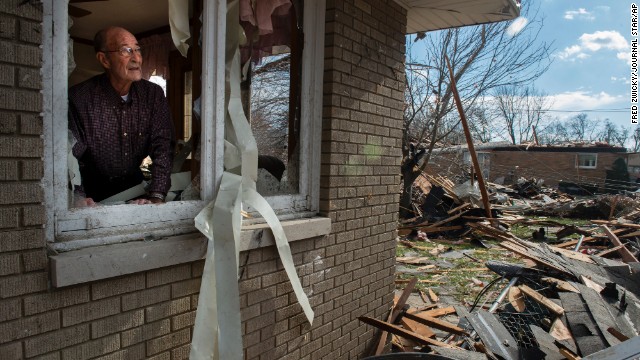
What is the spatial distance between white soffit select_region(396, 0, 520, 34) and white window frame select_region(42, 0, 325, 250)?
5.22 feet

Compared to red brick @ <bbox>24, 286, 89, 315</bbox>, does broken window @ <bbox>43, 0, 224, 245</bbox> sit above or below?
above

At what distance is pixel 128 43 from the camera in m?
2.75

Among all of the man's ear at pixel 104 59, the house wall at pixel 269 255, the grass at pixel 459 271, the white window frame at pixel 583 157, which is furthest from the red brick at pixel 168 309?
the white window frame at pixel 583 157

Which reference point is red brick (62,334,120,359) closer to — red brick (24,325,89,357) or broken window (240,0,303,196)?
red brick (24,325,89,357)

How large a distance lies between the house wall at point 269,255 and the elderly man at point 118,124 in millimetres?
612

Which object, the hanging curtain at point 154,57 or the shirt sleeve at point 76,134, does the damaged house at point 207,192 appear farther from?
the shirt sleeve at point 76,134

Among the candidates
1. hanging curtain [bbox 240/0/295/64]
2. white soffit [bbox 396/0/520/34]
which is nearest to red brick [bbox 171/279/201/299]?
hanging curtain [bbox 240/0/295/64]

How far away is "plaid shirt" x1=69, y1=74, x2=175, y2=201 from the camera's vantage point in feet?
8.44

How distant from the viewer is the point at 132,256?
222cm

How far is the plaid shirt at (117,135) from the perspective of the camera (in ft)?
8.44

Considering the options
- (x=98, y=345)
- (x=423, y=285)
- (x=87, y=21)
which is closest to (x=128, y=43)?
(x=98, y=345)

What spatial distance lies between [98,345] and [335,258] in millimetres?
1987

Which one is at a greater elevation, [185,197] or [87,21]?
[87,21]

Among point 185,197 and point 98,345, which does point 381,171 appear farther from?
point 98,345
